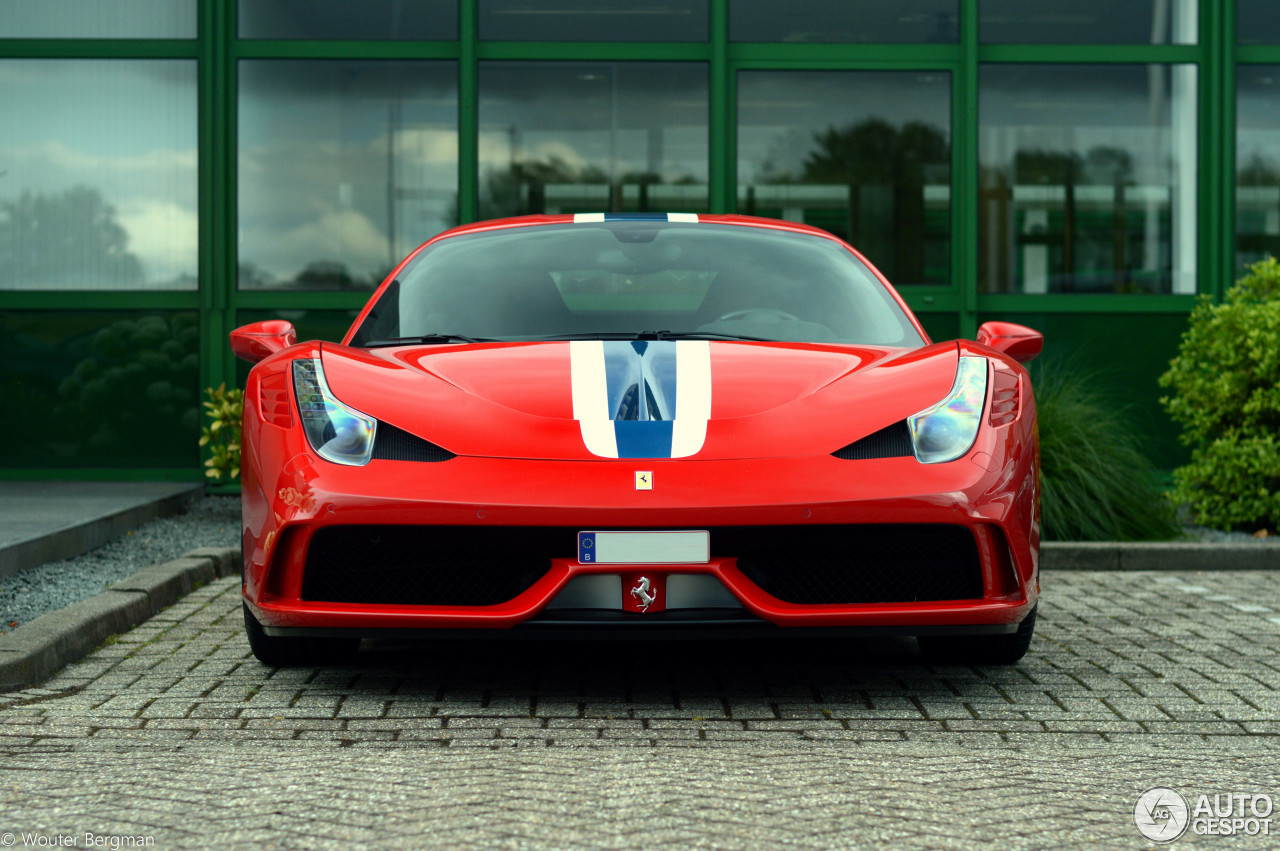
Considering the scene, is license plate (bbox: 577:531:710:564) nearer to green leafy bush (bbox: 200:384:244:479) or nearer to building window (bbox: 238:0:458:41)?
green leafy bush (bbox: 200:384:244:479)

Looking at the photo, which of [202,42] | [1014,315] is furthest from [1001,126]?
[202,42]

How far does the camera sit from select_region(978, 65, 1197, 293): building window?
29.6 feet

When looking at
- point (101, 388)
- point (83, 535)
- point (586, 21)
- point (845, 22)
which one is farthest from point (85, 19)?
point (845, 22)

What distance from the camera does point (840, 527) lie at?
10.7ft

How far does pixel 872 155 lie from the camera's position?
8.99 meters

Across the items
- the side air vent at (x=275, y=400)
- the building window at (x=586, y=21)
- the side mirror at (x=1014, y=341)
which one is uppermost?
the building window at (x=586, y=21)

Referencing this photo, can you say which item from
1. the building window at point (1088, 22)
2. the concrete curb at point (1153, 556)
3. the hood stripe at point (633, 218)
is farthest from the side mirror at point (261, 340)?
the building window at point (1088, 22)

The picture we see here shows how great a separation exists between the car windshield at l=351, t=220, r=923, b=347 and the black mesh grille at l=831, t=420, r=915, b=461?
0.70 m

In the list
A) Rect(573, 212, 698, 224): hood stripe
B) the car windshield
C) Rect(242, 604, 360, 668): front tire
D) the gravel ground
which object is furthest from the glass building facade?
Rect(242, 604, 360, 668): front tire

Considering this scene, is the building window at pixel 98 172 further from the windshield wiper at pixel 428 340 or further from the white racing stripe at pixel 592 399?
the white racing stripe at pixel 592 399

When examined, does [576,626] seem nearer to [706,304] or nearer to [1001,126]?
[706,304]

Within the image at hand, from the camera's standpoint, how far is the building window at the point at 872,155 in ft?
29.5

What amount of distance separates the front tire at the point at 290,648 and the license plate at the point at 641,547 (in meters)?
1.03

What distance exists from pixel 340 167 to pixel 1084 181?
501cm
